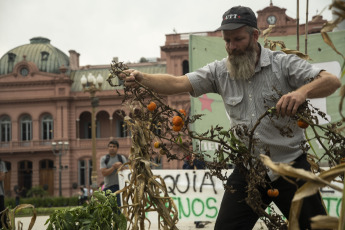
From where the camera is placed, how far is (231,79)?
323 centimetres

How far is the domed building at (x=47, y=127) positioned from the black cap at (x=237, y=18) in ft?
138

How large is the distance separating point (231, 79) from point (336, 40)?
7085mm

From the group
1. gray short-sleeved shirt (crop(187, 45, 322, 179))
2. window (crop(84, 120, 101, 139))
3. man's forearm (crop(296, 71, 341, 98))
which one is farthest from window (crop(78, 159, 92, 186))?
man's forearm (crop(296, 71, 341, 98))

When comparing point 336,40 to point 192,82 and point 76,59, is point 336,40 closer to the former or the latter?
point 192,82

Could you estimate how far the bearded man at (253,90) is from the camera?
9.69ft

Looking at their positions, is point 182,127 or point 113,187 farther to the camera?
point 113,187

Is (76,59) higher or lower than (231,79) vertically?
higher

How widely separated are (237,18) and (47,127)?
4559cm

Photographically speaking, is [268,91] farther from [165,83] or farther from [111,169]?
[111,169]

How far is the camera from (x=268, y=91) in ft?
10.1

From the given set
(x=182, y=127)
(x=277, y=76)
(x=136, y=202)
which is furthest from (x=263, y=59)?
(x=136, y=202)

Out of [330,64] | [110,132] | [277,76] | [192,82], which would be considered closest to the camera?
[277,76]

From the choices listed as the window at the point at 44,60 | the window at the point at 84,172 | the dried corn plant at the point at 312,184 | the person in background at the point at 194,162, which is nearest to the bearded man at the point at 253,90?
the person in background at the point at 194,162

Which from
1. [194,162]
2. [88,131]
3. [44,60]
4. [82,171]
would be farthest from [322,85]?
[44,60]
